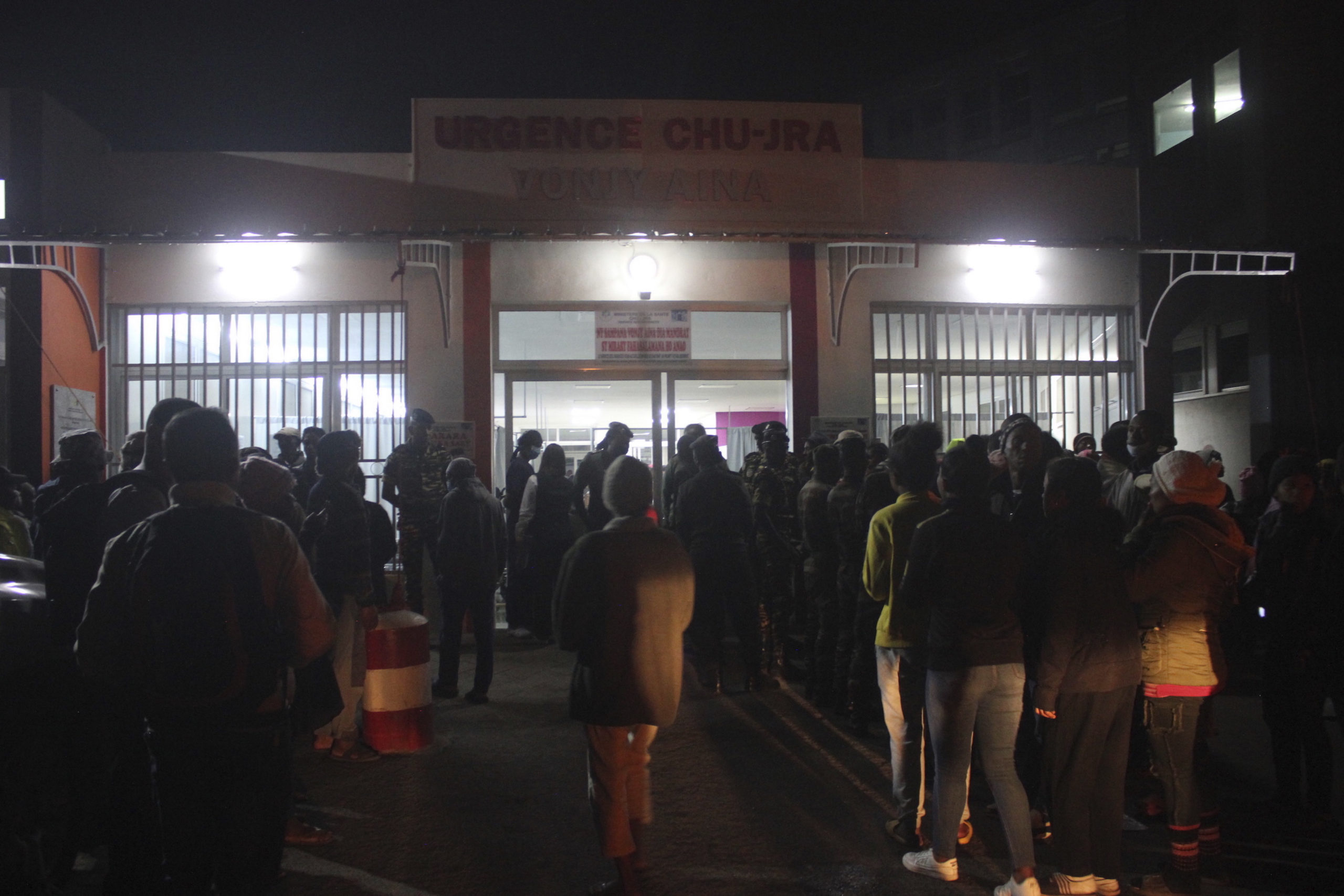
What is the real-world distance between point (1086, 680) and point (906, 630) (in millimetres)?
853

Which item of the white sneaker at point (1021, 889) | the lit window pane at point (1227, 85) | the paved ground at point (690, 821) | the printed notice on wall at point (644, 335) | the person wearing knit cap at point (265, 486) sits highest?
the lit window pane at point (1227, 85)

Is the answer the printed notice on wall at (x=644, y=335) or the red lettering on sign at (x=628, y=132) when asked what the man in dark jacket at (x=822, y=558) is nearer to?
the printed notice on wall at (x=644, y=335)

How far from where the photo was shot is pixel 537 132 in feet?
30.7

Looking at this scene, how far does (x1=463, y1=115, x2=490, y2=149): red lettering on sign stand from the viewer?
934 cm

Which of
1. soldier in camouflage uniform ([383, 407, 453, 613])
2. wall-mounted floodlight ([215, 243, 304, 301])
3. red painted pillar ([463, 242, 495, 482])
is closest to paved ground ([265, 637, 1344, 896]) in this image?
soldier in camouflage uniform ([383, 407, 453, 613])

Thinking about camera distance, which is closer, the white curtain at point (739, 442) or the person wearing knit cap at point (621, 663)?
the person wearing knit cap at point (621, 663)

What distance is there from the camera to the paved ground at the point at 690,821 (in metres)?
3.94

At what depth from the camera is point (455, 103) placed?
30.6 feet

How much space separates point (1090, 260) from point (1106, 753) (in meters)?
8.02

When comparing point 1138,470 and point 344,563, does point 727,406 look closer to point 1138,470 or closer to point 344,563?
point 1138,470

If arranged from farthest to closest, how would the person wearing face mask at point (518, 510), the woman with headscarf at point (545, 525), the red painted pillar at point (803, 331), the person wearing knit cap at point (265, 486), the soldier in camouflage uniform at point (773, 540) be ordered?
1. the red painted pillar at point (803, 331)
2. the person wearing face mask at point (518, 510)
3. the woman with headscarf at point (545, 525)
4. the soldier in camouflage uniform at point (773, 540)
5. the person wearing knit cap at point (265, 486)

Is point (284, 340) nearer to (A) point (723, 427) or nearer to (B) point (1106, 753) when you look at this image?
(A) point (723, 427)

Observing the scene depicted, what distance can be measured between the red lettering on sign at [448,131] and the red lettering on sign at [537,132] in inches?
25.7

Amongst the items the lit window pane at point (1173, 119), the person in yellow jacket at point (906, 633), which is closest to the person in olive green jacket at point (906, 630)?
the person in yellow jacket at point (906, 633)
